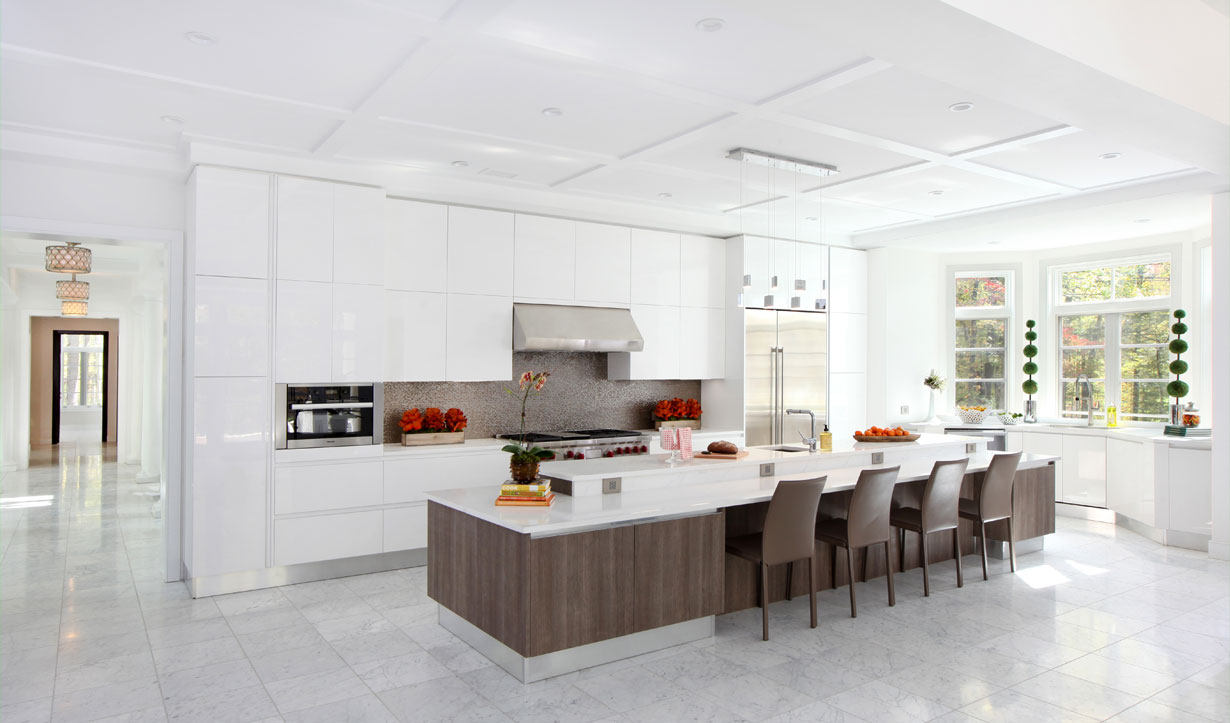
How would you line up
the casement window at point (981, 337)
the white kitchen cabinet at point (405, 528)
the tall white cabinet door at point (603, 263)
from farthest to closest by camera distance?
1. the casement window at point (981, 337)
2. the tall white cabinet door at point (603, 263)
3. the white kitchen cabinet at point (405, 528)

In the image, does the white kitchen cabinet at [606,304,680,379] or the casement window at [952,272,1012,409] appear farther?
the casement window at [952,272,1012,409]

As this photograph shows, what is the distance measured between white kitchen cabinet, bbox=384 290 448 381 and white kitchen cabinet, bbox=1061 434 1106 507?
591 centimetres

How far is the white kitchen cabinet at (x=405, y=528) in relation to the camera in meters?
5.46

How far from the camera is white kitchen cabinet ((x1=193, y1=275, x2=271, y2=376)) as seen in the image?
482 cm

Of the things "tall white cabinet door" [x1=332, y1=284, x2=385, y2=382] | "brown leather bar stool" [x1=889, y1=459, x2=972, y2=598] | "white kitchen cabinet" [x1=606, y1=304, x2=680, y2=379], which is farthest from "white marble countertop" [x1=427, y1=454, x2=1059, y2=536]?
"white kitchen cabinet" [x1=606, y1=304, x2=680, y2=379]

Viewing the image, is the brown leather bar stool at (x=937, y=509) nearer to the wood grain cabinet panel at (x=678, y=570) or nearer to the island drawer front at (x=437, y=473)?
the wood grain cabinet panel at (x=678, y=570)

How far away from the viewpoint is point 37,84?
3.82 m

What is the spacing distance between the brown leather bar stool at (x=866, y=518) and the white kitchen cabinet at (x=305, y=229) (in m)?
3.60

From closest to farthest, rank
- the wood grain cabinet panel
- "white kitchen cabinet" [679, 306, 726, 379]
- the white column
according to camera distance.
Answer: the wood grain cabinet panel < the white column < "white kitchen cabinet" [679, 306, 726, 379]

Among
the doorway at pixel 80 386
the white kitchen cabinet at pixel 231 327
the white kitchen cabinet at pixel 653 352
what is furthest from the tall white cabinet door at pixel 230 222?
the doorway at pixel 80 386

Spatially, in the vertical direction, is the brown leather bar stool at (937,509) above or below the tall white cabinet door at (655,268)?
below

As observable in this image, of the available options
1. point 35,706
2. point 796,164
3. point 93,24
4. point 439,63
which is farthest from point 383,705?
point 796,164

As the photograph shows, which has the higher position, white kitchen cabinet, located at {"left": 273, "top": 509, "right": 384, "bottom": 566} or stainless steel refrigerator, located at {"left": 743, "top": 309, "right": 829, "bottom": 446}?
stainless steel refrigerator, located at {"left": 743, "top": 309, "right": 829, "bottom": 446}

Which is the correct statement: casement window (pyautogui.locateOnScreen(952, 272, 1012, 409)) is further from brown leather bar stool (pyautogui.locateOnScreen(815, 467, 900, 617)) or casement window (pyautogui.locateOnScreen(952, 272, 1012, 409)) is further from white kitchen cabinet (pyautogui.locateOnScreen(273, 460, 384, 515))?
white kitchen cabinet (pyautogui.locateOnScreen(273, 460, 384, 515))
